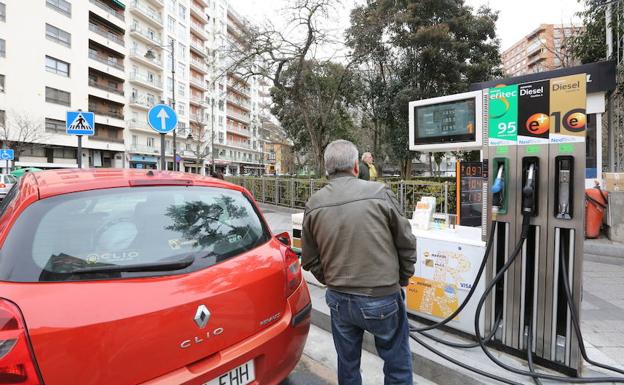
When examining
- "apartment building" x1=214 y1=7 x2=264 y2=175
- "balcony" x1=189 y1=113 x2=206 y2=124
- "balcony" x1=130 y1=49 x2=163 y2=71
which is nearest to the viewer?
"balcony" x1=130 y1=49 x2=163 y2=71

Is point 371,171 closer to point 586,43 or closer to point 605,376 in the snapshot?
point 605,376

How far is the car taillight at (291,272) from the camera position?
2.26 meters

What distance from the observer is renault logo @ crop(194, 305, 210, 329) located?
5.50ft

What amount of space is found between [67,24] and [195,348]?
4178 cm

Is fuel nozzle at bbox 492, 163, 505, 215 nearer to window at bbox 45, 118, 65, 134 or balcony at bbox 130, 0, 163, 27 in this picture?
window at bbox 45, 118, 65, 134

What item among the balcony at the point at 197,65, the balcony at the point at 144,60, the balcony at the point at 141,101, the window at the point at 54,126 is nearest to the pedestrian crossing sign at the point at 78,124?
the window at the point at 54,126

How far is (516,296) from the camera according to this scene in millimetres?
2691

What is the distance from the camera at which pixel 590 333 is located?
10.5 feet

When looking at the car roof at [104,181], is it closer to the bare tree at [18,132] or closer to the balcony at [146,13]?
the bare tree at [18,132]

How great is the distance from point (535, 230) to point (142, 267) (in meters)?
2.61

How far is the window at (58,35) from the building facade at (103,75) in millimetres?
87

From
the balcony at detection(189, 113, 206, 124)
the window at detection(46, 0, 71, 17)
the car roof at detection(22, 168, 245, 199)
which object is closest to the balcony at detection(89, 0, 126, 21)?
the window at detection(46, 0, 71, 17)

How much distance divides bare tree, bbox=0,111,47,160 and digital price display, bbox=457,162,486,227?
3488cm

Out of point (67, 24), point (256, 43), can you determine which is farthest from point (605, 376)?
point (67, 24)
